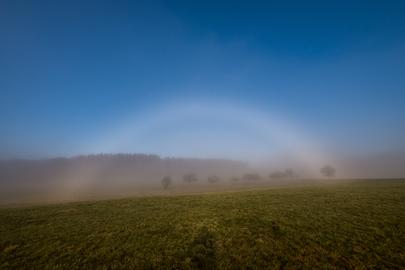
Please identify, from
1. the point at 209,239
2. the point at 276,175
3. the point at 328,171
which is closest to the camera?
the point at 209,239

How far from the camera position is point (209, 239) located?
12984 millimetres

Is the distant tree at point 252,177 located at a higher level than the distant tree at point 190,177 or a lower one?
lower

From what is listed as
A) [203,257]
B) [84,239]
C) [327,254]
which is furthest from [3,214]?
[327,254]

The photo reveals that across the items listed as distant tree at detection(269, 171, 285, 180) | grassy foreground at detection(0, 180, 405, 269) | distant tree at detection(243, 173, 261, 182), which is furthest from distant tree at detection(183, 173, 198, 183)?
grassy foreground at detection(0, 180, 405, 269)

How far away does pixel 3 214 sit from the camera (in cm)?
1986

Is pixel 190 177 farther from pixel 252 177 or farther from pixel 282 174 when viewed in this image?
pixel 282 174

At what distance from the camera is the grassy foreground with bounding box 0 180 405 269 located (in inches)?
398

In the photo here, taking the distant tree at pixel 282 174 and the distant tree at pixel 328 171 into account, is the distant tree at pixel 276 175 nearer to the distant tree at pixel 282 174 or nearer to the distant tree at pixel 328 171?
the distant tree at pixel 282 174

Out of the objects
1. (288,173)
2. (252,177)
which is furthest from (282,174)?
(252,177)

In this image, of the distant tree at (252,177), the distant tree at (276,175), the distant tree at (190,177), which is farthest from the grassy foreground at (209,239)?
the distant tree at (276,175)

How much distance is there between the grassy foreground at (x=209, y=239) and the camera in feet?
33.1

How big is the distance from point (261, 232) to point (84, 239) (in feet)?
45.1

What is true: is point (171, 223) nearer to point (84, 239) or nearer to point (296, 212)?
point (84, 239)

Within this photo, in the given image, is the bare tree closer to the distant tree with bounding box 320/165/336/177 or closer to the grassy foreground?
the distant tree with bounding box 320/165/336/177
